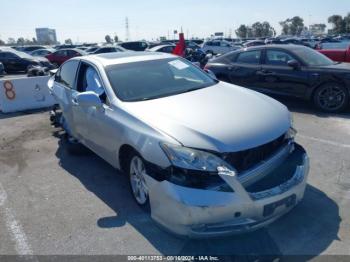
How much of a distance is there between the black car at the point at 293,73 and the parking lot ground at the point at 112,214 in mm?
1610

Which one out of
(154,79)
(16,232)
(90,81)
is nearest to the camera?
(16,232)

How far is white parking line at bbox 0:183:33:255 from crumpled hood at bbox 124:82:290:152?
164 centimetres

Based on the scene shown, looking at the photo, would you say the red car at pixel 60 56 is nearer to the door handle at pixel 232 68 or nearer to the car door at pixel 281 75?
the door handle at pixel 232 68

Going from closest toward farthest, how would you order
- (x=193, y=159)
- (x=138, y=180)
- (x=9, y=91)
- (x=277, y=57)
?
1. (x=193, y=159)
2. (x=138, y=180)
3. (x=277, y=57)
4. (x=9, y=91)

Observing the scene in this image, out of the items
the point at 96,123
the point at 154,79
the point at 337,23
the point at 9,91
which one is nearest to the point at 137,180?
the point at 96,123

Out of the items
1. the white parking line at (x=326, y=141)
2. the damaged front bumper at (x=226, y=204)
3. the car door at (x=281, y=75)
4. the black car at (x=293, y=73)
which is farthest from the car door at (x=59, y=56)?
the damaged front bumper at (x=226, y=204)

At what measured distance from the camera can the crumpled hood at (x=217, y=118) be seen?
288 cm

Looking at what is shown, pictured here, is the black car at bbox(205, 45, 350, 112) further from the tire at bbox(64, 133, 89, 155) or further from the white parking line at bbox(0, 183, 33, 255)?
the white parking line at bbox(0, 183, 33, 255)

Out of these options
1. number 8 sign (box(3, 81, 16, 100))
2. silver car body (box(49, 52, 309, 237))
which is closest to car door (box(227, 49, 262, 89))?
silver car body (box(49, 52, 309, 237))

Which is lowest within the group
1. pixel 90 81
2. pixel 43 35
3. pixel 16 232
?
pixel 16 232

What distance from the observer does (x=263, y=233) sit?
3164 millimetres

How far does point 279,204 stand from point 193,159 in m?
0.86

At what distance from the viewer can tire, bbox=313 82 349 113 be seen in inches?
273

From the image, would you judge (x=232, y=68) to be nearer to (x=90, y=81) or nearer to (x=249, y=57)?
(x=249, y=57)
